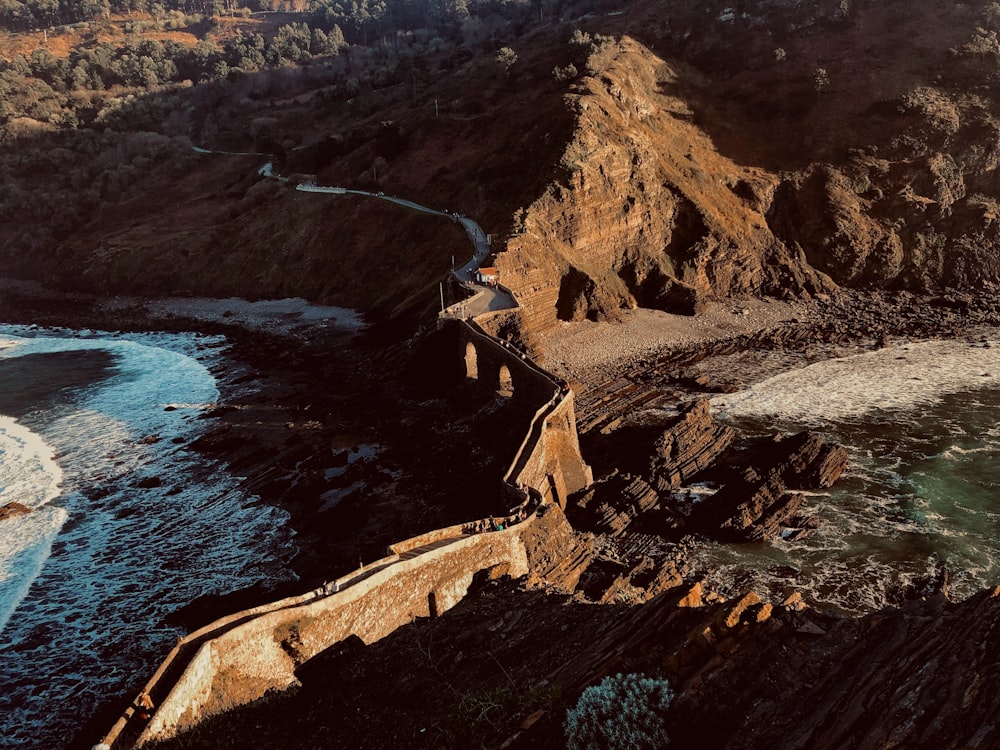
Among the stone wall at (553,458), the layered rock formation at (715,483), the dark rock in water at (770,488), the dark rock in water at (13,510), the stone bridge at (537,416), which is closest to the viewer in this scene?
the stone wall at (553,458)

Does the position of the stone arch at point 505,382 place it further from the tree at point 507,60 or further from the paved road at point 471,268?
the tree at point 507,60

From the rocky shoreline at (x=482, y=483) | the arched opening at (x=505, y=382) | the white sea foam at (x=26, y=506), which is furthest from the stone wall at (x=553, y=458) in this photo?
the white sea foam at (x=26, y=506)

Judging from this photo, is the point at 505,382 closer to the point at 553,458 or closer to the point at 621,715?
the point at 553,458

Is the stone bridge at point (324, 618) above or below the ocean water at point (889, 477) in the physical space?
above

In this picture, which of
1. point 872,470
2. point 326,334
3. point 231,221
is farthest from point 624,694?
point 231,221

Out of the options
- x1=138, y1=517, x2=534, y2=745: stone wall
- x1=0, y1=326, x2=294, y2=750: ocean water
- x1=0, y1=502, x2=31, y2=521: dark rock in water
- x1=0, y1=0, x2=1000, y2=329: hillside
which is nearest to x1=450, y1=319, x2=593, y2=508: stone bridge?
x1=138, y1=517, x2=534, y2=745: stone wall

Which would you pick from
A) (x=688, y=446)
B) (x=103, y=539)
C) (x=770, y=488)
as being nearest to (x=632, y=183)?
(x=688, y=446)

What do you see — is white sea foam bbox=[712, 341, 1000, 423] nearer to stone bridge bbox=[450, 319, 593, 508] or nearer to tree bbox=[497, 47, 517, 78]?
stone bridge bbox=[450, 319, 593, 508]
